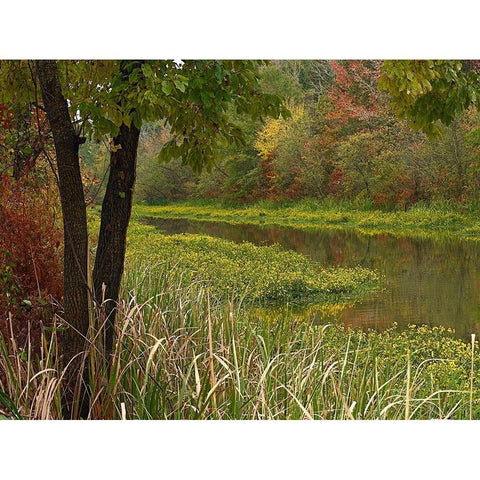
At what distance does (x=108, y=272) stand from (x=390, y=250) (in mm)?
7466

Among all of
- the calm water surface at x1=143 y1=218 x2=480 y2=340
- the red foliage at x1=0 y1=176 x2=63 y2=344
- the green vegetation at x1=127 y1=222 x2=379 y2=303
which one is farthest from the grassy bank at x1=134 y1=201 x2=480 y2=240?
the red foliage at x1=0 y1=176 x2=63 y2=344

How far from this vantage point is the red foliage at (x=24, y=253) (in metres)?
4.05

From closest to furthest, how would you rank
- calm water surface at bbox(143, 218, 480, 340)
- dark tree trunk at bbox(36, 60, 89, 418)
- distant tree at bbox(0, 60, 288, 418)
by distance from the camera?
distant tree at bbox(0, 60, 288, 418)
dark tree trunk at bbox(36, 60, 89, 418)
calm water surface at bbox(143, 218, 480, 340)

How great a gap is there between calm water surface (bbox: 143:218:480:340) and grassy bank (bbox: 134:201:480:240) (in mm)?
223

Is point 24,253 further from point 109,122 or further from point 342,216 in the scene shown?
point 342,216

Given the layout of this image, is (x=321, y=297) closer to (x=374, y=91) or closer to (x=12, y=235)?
(x=374, y=91)

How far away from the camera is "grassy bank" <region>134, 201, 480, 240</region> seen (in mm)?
8047

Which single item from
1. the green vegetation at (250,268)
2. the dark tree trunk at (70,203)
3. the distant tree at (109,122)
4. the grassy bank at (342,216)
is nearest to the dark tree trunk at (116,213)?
the distant tree at (109,122)

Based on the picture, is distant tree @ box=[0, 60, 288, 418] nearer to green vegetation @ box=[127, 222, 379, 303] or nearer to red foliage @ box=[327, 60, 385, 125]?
green vegetation @ box=[127, 222, 379, 303]

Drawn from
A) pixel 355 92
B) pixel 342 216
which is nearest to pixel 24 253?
pixel 342 216

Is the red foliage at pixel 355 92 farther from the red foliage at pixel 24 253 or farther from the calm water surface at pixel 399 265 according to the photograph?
the red foliage at pixel 24 253

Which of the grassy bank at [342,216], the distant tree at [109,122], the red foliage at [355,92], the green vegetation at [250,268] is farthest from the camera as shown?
the red foliage at [355,92]

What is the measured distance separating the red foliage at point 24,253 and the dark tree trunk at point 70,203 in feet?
2.89
